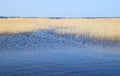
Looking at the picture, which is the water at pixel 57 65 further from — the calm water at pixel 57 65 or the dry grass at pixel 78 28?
the dry grass at pixel 78 28

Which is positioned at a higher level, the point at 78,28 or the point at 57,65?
the point at 78,28

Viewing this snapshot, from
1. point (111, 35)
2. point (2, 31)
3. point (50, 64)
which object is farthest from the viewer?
point (2, 31)

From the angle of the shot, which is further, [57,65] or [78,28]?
[78,28]

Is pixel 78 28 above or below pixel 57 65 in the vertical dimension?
above

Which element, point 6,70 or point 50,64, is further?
point 50,64

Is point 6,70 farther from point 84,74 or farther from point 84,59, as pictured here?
point 84,59

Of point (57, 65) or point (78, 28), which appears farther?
point (78, 28)

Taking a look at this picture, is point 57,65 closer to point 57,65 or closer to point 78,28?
point 57,65

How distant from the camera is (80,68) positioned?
8516 millimetres

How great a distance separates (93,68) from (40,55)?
11.0 ft

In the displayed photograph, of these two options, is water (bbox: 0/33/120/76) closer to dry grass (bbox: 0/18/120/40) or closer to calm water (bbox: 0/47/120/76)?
calm water (bbox: 0/47/120/76)

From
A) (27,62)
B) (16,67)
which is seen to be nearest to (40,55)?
(27,62)

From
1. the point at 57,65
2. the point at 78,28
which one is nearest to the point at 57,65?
the point at 57,65

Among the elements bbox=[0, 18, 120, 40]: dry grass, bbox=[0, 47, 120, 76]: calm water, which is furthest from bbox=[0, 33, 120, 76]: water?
bbox=[0, 18, 120, 40]: dry grass
